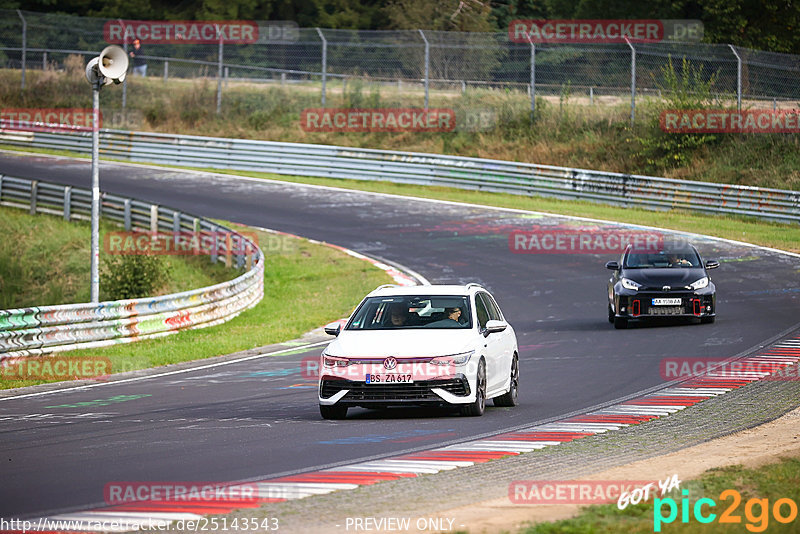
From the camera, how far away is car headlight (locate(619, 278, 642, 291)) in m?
21.2

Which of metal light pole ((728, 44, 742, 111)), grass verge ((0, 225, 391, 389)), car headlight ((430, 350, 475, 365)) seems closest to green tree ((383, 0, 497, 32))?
metal light pole ((728, 44, 742, 111))

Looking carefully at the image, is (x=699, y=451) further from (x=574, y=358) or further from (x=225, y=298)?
(x=225, y=298)

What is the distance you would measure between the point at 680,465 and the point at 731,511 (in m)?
1.95

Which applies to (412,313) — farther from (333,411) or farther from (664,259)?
(664,259)

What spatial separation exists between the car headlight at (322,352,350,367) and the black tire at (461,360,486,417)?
4.49ft

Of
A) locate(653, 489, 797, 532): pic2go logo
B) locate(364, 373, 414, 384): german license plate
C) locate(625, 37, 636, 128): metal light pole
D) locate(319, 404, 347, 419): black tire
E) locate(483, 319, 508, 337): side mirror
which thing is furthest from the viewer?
locate(625, 37, 636, 128): metal light pole

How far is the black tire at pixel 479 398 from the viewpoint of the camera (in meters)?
12.5

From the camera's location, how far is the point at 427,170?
4300 cm

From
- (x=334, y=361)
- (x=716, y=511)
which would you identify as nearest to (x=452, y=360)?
(x=334, y=361)

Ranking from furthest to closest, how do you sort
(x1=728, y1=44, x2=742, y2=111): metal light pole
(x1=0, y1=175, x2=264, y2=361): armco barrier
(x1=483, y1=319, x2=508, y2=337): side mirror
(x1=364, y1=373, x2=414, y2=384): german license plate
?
(x1=728, y1=44, x2=742, y2=111): metal light pole
(x1=0, y1=175, x2=264, y2=361): armco barrier
(x1=483, y1=319, x2=508, y2=337): side mirror
(x1=364, y1=373, x2=414, y2=384): german license plate

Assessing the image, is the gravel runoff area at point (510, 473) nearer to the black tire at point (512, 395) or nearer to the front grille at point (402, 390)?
the front grille at point (402, 390)

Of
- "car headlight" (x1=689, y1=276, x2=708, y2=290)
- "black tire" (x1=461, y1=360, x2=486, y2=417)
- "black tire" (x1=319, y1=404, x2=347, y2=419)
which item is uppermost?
"black tire" (x1=461, y1=360, x2=486, y2=417)

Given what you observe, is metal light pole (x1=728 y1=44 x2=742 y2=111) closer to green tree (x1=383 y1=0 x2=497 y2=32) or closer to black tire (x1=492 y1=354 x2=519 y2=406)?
black tire (x1=492 y1=354 x2=519 y2=406)

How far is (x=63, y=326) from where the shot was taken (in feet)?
62.1
